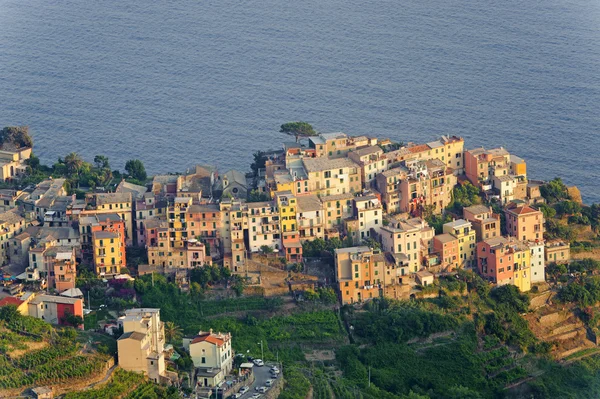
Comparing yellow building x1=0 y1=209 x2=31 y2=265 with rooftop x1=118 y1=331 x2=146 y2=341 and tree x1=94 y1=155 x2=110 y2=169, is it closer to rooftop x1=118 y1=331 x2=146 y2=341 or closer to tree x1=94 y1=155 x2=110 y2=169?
tree x1=94 y1=155 x2=110 y2=169

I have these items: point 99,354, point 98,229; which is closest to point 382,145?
point 98,229

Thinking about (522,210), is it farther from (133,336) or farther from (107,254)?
(133,336)

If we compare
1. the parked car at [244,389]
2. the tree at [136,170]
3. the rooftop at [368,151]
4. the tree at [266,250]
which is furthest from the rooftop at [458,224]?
the parked car at [244,389]

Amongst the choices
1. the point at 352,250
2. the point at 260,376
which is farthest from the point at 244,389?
the point at 352,250

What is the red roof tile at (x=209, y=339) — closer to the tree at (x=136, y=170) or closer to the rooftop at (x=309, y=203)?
the rooftop at (x=309, y=203)

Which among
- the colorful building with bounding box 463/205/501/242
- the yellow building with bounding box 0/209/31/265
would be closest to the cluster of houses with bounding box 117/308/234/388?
the yellow building with bounding box 0/209/31/265

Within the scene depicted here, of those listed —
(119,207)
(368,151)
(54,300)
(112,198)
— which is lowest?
(54,300)

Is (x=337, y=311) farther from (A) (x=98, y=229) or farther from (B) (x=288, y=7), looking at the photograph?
(B) (x=288, y=7)
